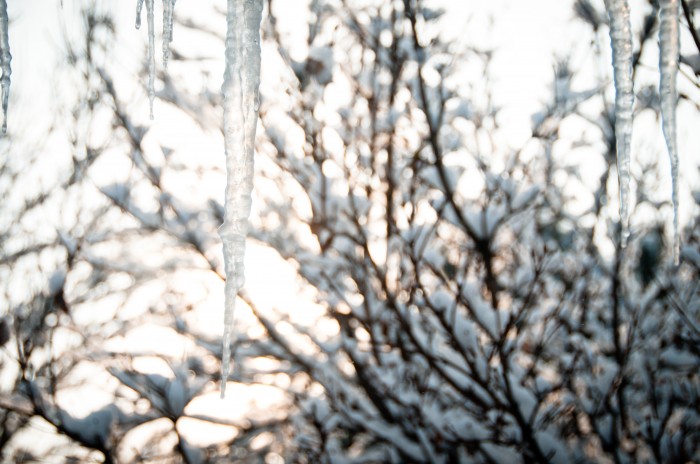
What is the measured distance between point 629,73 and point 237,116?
123 centimetres

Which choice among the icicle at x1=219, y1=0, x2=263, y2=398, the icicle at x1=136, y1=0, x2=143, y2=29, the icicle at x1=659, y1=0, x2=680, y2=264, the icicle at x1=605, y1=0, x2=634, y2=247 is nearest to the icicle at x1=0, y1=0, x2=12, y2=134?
the icicle at x1=136, y1=0, x2=143, y2=29

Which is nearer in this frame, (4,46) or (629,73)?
(629,73)

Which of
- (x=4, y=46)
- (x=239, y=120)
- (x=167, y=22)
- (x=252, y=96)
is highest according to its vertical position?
(x=167, y=22)

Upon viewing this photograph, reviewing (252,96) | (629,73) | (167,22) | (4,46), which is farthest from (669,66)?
(4,46)

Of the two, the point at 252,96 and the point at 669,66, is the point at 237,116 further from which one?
the point at 669,66

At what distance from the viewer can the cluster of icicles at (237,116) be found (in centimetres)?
169

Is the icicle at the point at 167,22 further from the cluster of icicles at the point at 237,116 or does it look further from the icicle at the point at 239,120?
the icicle at the point at 239,120

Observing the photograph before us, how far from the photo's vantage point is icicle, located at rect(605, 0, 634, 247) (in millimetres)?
1597

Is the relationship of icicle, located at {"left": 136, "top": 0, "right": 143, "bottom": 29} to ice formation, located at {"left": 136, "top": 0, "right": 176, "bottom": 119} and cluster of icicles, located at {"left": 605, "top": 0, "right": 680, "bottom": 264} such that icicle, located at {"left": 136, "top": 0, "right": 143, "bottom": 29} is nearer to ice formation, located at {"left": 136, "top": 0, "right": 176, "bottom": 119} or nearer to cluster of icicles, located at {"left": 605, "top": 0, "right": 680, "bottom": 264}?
ice formation, located at {"left": 136, "top": 0, "right": 176, "bottom": 119}

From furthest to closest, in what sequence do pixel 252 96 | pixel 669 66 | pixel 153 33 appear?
pixel 153 33 → pixel 252 96 → pixel 669 66

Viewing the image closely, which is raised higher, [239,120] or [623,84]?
[623,84]

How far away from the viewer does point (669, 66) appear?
1.64 m

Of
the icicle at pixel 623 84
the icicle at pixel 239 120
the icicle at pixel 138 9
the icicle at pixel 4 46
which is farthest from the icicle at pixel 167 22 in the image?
the icicle at pixel 623 84

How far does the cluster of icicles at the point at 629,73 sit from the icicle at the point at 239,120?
111cm
